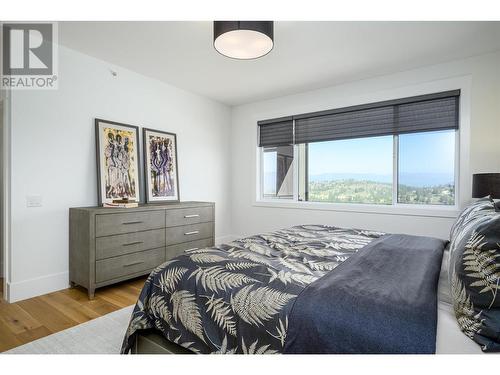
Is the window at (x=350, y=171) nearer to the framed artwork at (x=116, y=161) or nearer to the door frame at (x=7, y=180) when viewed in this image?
the framed artwork at (x=116, y=161)

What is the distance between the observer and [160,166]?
3.70m

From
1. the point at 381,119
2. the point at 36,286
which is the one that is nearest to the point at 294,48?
the point at 381,119

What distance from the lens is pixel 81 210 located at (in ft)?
8.79

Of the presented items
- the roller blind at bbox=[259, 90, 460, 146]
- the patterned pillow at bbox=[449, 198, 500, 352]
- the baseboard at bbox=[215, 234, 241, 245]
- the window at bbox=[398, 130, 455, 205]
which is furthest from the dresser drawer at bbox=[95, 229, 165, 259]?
the window at bbox=[398, 130, 455, 205]

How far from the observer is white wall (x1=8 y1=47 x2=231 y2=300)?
2553 millimetres

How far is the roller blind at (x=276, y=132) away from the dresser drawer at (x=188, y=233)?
1.71 meters

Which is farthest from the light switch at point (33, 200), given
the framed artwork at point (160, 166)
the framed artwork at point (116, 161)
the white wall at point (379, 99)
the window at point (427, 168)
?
the window at point (427, 168)

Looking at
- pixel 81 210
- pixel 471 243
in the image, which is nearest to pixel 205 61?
pixel 81 210

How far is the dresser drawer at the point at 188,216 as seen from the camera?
3.30 meters

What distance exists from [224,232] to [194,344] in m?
3.56

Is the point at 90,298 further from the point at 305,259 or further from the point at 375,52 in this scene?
the point at 375,52

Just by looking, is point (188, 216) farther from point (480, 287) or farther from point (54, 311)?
point (480, 287)

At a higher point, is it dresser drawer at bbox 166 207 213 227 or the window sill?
the window sill

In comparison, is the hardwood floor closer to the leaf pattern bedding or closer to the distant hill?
the leaf pattern bedding
